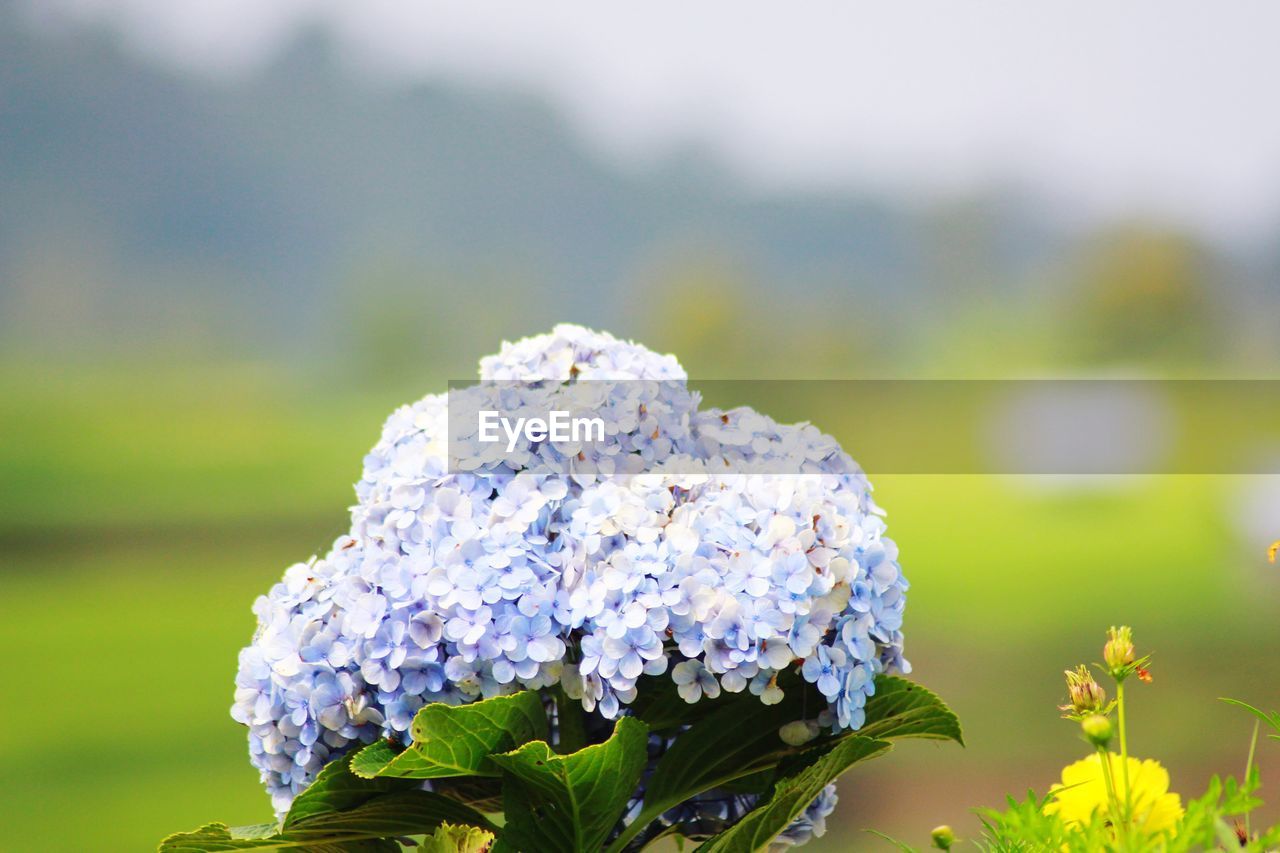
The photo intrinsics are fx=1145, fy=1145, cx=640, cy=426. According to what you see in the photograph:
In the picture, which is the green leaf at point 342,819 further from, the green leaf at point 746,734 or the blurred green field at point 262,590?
the blurred green field at point 262,590

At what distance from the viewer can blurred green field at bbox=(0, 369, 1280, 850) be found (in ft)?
11.7

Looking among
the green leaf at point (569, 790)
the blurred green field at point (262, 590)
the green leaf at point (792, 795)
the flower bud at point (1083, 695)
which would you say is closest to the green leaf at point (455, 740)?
the green leaf at point (569, 790)

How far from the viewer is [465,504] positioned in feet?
2.28

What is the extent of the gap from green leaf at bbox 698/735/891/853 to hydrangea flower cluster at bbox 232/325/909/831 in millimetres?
19

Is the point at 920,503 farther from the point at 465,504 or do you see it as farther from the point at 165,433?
the point at 465,504

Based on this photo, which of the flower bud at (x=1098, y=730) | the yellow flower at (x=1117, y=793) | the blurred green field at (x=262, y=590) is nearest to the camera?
the flower bud at (x=1098, y=730)

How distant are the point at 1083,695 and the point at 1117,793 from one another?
0.38ft

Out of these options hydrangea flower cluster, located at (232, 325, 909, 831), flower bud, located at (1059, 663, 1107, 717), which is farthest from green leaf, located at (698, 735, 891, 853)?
flower bud, located at (1059, 663, 1107, 717)

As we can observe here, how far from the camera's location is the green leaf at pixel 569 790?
62cm

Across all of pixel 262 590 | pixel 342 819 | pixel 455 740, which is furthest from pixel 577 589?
pixel 262 590

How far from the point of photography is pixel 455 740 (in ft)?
2.03

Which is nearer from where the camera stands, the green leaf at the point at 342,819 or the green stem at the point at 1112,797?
the green stem at the point at 1112,797

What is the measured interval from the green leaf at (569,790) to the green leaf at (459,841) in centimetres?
4

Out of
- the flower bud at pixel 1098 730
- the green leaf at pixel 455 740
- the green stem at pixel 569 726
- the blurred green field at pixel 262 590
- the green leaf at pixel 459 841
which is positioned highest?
the flower bud at pixel 1098 730
